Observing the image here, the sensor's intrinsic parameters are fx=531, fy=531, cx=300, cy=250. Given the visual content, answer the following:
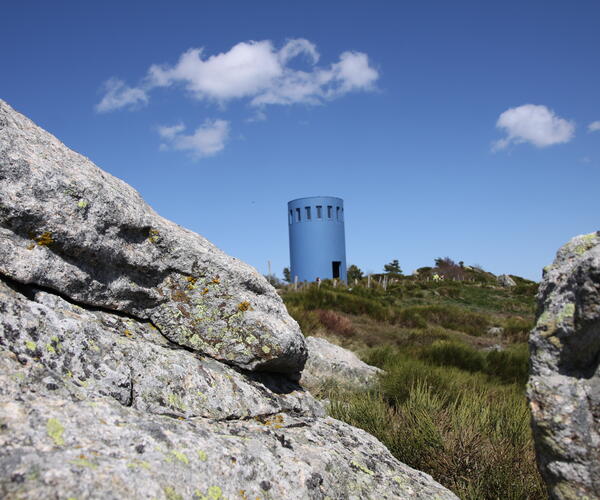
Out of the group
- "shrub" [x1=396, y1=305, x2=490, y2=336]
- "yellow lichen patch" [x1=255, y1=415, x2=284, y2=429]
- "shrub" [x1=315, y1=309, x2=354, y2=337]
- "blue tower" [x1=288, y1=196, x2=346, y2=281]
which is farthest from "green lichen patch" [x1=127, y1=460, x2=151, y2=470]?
"blue tower" [x1=288, y1=196, x2=346, y2=281]

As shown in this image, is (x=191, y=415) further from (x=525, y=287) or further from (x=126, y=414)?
(x=525, y=287)

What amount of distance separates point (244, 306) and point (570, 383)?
79.5 inches

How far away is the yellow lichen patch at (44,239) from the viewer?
9.50ft

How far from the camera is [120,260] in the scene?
128 inches

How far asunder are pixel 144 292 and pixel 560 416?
244cm

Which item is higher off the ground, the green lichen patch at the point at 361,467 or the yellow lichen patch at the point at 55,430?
the yellow lichen patch at the point at 55,430

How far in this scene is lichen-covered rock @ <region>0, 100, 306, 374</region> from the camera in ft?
9.37

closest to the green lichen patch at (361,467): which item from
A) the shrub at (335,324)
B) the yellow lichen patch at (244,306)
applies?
the yellow lichen patch at (244,306)

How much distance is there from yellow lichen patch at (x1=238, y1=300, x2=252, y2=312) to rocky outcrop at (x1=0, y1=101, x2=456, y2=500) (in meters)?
0.01

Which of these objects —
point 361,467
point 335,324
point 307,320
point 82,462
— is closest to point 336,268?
point 335,324

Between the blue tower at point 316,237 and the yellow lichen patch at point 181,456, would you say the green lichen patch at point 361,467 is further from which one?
the blue tower at point 316,237

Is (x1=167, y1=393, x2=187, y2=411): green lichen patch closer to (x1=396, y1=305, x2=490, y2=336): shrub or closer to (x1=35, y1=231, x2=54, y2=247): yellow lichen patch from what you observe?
(x1=35, y1=231, x2=54, y2=247): yellow lichen patch

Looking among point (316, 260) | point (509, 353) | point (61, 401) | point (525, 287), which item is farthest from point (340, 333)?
point (525, 287)

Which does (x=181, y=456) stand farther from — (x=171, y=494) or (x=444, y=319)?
(x=444, y=319)
